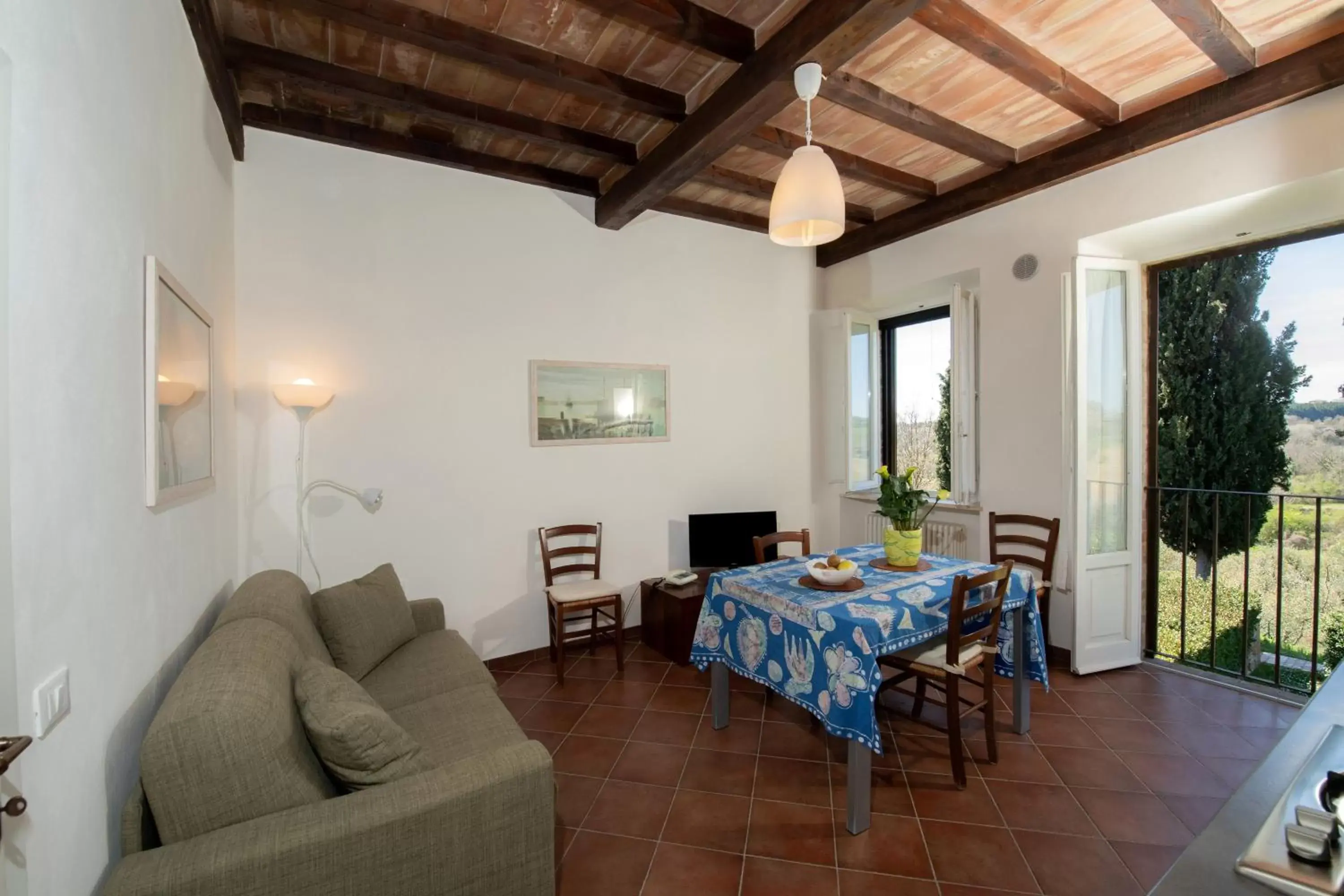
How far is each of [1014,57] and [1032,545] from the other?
8.51 feet

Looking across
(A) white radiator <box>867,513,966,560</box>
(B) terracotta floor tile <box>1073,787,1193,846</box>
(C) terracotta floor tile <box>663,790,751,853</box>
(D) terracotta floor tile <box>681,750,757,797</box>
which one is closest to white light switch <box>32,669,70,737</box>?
(C) terracotta floor tile <box>663,790,751,853</box>

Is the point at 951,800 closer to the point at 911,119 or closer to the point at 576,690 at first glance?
the point at 576,690

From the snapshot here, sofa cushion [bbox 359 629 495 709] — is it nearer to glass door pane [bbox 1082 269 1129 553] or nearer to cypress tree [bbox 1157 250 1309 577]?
glass door pane [bbox 1082 269 1129 553]

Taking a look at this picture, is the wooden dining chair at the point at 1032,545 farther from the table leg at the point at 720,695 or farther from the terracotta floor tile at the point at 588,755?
the terracotta floor tile at the point at 588,755

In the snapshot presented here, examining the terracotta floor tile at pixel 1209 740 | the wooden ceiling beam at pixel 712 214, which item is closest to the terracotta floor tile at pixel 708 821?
the terracotta floor tile at pixel 1209 740

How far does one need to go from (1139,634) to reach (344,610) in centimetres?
429

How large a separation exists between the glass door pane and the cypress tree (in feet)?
1.16

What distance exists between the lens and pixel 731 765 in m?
2.54

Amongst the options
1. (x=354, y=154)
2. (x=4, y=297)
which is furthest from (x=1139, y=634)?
(x=354, y=154)

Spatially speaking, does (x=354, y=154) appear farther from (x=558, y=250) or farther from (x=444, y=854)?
(x=444, y=854)

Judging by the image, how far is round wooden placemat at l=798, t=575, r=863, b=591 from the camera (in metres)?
2.44

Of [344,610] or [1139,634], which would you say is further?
[1139,634]

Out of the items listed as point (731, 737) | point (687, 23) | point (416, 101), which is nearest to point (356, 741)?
point (731, 737)

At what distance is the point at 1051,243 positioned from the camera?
352 centimetres
